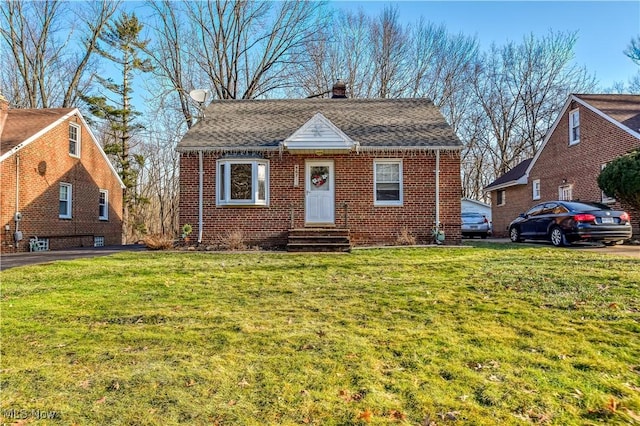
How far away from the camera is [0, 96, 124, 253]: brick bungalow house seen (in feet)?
49.7

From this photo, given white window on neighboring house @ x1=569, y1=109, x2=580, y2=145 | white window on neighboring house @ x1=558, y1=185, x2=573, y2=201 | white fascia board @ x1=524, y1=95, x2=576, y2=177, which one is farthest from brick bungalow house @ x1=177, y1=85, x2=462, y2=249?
white fascia board @ x1=524, y1=95, x2=576, y2=177

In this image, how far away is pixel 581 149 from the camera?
18.3 m

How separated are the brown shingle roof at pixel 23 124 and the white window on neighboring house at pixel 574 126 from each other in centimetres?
2406

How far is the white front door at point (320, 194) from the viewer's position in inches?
537

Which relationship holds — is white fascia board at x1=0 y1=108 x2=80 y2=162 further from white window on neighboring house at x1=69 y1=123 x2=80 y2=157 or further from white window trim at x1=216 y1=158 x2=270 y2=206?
white window trim at x1=216 y1=158 x2=270 y2=206

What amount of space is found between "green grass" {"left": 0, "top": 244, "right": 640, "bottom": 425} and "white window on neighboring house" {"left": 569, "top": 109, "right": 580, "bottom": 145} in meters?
13.4

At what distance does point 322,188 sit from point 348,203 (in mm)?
1065

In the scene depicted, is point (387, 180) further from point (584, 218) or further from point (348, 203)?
point (584, 218)

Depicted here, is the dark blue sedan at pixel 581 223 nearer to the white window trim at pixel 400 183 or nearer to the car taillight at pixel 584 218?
the car taillight at pixel 584 218

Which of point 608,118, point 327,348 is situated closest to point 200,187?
point 327,348

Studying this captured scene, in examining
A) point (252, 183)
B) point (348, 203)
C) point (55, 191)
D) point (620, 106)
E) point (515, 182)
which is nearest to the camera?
point (252, 183)

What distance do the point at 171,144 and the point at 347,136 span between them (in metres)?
20.0

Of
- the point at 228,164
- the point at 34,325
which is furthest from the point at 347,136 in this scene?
the point at 34,325

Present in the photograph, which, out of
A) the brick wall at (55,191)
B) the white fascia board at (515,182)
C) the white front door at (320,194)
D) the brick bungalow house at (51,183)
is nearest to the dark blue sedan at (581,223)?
the white front door at (320,194)
